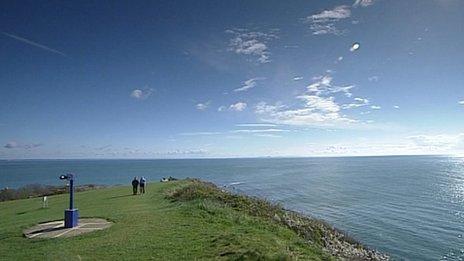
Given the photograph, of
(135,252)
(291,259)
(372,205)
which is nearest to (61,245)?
(135,252)

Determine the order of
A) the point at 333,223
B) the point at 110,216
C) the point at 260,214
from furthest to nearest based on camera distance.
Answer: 1. the point at 333,223
2. the point at 260,214
3. the point at 110,216

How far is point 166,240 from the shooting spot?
1661 centimetres

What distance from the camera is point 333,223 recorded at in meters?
37.2

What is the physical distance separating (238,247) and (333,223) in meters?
25.0

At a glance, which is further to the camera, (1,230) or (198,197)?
(198,197)

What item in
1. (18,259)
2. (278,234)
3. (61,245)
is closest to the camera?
(18,259)

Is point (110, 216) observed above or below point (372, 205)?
above

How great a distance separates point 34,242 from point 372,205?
43558 millimetres

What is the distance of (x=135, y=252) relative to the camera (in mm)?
14781

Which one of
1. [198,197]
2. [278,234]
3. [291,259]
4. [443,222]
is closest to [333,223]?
[443,222]

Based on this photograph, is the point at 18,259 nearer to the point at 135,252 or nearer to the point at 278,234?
the point at 135,252

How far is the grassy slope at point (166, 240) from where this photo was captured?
47.6 ft

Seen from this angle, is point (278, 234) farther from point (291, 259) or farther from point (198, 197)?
point (198, 197)

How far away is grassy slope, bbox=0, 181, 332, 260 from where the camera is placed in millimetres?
14508
